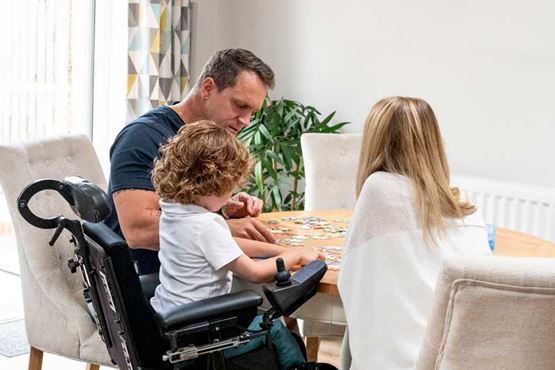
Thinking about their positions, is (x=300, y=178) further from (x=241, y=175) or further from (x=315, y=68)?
(x=241, y=175)

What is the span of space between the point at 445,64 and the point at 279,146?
92 centimetres

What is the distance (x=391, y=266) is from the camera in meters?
1.94

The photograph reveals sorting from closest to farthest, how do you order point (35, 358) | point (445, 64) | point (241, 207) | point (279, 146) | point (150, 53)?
point (35, 358)
point (241, 207)
point (445, 64)
point (279, 146)
point (150, 53)

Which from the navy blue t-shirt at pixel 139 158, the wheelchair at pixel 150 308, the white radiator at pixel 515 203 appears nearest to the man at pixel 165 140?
the navy blue t-shirt at pixel 139 158

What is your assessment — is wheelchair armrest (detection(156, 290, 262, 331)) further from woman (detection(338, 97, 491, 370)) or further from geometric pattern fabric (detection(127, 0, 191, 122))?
geometric pattern fabric (detection(127, 0, 191, 122))

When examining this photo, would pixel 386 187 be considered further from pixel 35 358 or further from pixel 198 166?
pixel 35 358

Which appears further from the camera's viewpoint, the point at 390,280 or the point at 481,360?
the point at 390,280

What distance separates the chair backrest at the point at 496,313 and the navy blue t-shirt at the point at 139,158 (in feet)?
3.92

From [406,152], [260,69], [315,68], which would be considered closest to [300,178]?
[315,68]

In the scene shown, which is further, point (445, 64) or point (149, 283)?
point (445, 64)

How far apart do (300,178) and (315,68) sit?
0.70 m

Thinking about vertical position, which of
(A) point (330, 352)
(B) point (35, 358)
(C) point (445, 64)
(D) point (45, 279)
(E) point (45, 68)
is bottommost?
(A) point (330, 352)

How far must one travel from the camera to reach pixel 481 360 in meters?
1.37

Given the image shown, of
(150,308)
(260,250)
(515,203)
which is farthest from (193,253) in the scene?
(515,203)
